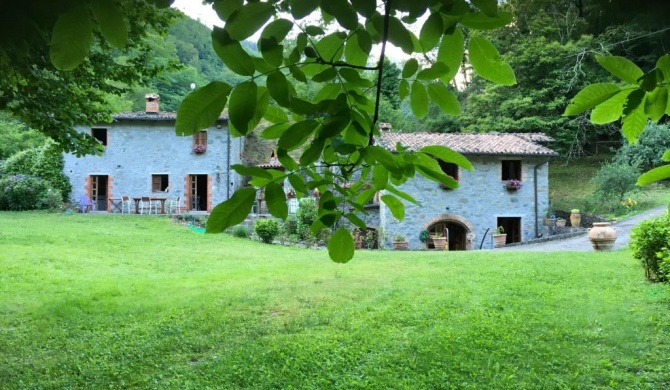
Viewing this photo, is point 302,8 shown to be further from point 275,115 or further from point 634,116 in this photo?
point 634,116

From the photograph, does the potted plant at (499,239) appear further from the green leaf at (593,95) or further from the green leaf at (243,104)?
the green leaf at (243,104)

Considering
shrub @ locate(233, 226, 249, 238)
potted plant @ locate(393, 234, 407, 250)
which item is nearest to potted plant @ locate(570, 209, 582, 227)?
potted plant @ locate(393, 234, 407, 250)

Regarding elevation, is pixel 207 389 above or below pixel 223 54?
below

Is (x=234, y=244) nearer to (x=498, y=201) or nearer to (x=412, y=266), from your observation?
(x=412, y=266)

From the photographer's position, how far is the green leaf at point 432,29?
1042mm

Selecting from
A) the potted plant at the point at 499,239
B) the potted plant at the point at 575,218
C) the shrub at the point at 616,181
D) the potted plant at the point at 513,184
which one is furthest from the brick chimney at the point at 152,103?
the shrub at the point at 616,181

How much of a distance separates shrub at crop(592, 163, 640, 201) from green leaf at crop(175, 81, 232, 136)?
2011 centimetres

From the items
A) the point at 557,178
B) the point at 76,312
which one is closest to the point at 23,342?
the point at 76,312

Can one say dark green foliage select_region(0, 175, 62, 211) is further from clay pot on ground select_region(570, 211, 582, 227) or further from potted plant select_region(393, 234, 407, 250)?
clay pot on ground select_region(570, 211, 582, 227)

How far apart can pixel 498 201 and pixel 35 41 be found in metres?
16.9

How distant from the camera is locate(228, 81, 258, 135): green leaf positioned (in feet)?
2.71

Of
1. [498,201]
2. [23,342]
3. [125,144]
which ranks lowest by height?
[23,342]

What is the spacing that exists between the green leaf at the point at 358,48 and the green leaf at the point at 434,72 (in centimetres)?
Answer: 14

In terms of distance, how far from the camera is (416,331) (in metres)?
5.24
